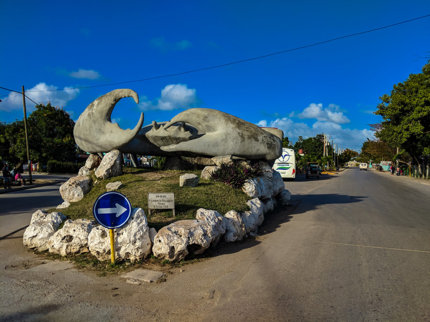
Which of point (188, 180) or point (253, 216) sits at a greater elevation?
point (188, 180)

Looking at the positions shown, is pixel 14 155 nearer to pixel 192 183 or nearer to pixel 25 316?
pixel 192 183

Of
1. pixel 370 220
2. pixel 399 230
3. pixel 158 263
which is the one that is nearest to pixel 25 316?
pixel 158 263

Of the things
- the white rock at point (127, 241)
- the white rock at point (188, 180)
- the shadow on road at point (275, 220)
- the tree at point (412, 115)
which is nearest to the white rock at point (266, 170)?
the shadow on road at point (275, 220)

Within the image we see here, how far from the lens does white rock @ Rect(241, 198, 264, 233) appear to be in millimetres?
8109

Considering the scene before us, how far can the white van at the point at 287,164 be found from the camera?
91.7 ft

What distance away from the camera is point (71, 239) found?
21.4ft

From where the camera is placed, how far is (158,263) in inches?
231

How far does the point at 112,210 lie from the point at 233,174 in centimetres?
519

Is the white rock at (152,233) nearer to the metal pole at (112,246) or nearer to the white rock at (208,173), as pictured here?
the metal pole at (112,246)

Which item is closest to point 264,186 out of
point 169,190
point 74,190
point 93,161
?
point 169,190

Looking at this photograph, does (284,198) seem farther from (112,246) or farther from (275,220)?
(112,246)

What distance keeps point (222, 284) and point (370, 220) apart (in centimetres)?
716

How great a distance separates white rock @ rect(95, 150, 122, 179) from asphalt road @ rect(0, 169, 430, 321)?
11.8 feet

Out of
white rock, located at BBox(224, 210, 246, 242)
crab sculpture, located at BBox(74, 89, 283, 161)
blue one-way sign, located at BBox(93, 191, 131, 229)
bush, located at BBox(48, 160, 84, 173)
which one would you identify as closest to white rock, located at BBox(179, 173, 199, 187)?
crab sculpture, located at BBox(74, 89, 283, 161)
